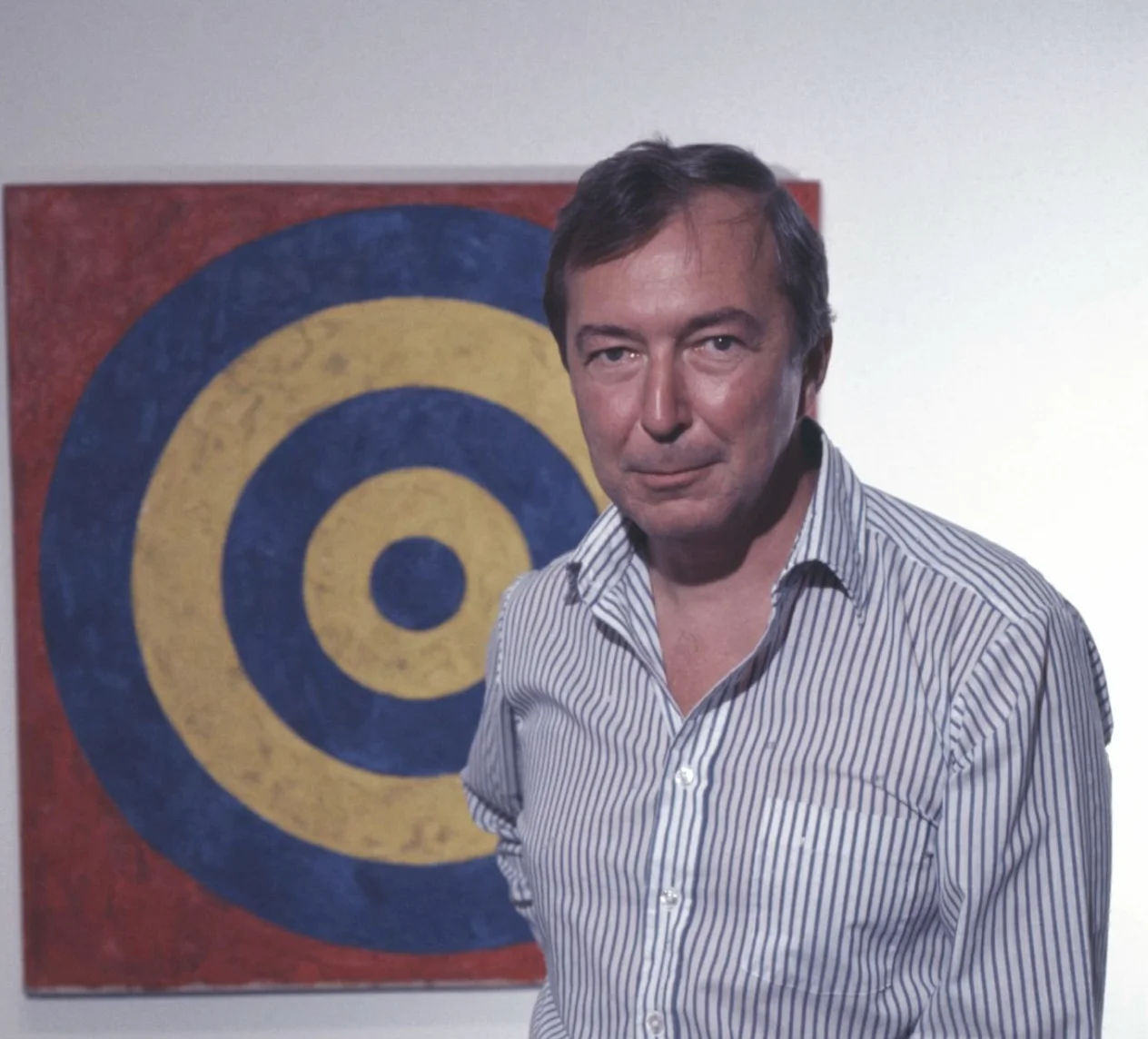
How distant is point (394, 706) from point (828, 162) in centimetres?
95

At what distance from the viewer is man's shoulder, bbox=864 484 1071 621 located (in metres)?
0.93

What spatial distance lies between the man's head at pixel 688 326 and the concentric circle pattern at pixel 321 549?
71 cm

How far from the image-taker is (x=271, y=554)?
1760mm

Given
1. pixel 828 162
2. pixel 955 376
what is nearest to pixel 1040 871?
pixel 955 376

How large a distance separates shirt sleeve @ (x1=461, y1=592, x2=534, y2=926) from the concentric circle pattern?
0.35 m

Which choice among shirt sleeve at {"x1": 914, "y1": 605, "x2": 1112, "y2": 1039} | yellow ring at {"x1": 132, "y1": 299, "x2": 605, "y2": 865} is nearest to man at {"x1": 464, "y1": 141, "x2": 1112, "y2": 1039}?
shirt sleeve at {"x1": 914, "y1": 605, "x2": 1112, "y2": 1039}

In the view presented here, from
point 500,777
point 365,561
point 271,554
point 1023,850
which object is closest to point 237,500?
point 271,554

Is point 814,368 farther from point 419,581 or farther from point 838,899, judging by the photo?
point 419,581

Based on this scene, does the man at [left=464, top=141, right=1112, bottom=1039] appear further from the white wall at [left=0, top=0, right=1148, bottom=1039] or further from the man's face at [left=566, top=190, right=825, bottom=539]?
the white wall at [left=0, top=0, right=1148, bottom=1039]

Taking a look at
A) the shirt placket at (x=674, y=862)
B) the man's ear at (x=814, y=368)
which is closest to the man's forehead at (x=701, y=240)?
the man's ear at (x=814, y=368)

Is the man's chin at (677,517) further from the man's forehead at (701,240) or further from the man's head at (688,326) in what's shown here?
the man's forehead at (701,240)

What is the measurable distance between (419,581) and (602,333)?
2.64 ft

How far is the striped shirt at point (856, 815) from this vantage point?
897mm

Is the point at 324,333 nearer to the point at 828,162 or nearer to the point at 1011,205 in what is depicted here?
the point at 828,162
